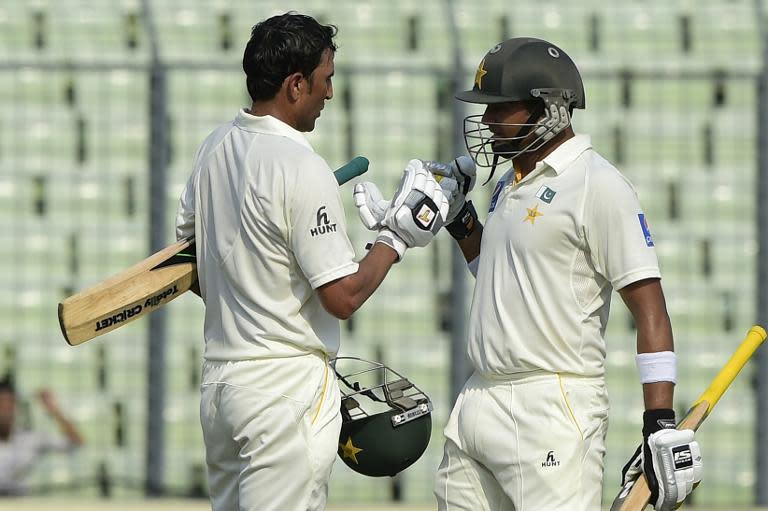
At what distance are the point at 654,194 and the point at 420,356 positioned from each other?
1.32 m

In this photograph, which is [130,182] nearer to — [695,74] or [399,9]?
[399,9]

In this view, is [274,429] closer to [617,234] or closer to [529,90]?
[617,234]

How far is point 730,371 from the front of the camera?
3449 mm

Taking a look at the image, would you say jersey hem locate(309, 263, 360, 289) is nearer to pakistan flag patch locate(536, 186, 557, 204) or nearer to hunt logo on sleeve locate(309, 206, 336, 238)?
hunt logo on sleeve locate(309, 206, 336, 238)

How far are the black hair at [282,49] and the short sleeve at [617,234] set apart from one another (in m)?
0.72

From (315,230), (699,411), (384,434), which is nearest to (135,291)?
(315,230)

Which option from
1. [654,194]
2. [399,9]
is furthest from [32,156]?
[654,194]

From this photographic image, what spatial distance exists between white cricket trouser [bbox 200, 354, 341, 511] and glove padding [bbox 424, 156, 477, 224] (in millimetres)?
575

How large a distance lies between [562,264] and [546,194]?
172 mm

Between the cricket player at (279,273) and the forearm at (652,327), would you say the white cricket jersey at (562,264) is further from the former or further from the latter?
the cricket player at (279,273)

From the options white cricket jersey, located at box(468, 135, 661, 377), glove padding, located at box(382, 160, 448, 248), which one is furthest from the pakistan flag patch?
glove padding, located at box(382, 160, 448, 248)

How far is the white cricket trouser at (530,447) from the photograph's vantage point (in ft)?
10.5

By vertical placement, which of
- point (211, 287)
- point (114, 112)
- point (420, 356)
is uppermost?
point (114, 112)

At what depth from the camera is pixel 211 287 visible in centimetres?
334
